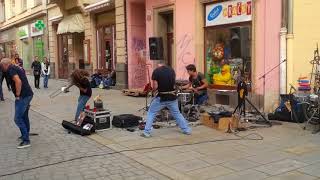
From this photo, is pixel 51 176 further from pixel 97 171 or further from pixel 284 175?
pixel 284 175

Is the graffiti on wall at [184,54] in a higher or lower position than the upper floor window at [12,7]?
lower

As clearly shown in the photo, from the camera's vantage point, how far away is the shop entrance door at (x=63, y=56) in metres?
26.6

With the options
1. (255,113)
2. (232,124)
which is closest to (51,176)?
(232,124)

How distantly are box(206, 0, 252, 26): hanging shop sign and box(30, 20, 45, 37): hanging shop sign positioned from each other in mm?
17834

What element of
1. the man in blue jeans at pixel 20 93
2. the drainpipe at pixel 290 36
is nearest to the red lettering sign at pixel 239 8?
the drainpipe at pixel 290 36

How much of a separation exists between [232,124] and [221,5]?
4.84 meters

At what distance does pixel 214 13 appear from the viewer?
1289 cm

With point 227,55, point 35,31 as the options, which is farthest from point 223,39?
point 35,31

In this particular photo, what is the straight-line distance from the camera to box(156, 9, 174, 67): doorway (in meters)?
15.7

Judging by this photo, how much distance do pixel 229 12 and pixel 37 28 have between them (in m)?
20.5

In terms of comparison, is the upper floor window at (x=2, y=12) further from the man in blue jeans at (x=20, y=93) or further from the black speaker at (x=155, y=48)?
the man in blue jeans at (x=20, y=93)

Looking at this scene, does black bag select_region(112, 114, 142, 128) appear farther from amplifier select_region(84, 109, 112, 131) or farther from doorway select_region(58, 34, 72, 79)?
doorway select_region(58, 34, 72, 79)

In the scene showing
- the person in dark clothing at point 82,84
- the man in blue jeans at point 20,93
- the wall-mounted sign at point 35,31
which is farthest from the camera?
the wall-mounted sign at point 35,31

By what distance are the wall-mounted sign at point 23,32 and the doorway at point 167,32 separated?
67.0 ft
